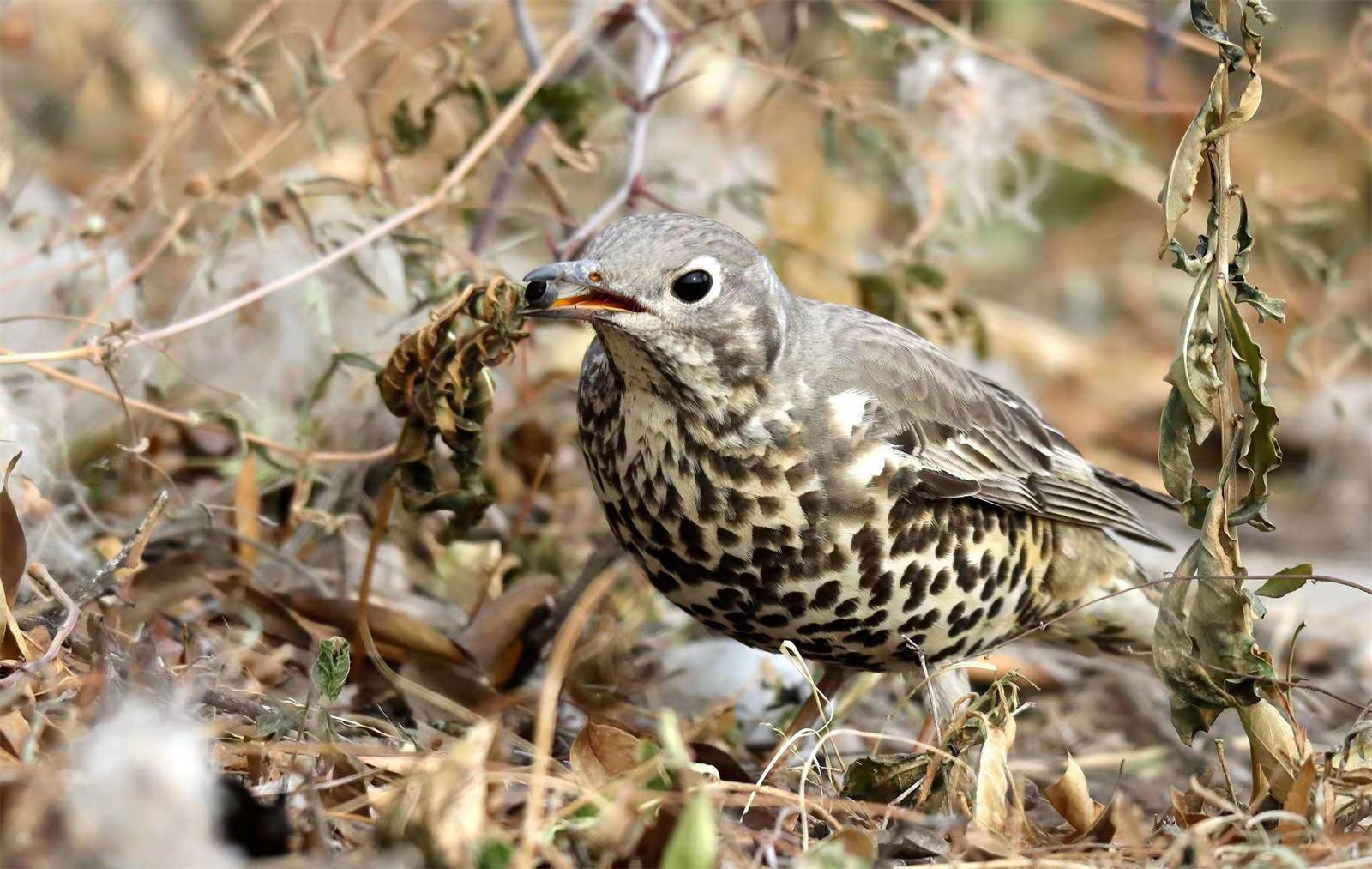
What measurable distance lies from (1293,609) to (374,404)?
10.4 feet

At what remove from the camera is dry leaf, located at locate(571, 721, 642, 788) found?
295 cm

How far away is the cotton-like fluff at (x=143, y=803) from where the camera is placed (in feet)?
5.95

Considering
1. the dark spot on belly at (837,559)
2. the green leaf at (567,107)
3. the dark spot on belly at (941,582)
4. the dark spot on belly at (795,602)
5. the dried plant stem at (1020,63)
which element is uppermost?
the dried plant stem at (1020,63)

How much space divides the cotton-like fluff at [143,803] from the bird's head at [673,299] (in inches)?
56.5

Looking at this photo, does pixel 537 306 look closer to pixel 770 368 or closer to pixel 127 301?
pixel 770 368

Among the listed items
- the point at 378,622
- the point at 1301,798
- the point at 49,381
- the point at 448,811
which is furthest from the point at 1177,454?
the point at 49,381

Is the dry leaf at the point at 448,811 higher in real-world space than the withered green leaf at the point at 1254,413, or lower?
lower

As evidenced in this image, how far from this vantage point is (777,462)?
3406 millimetres

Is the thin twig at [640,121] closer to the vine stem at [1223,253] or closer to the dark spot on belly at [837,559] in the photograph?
the dark spot on belly at [837,559]

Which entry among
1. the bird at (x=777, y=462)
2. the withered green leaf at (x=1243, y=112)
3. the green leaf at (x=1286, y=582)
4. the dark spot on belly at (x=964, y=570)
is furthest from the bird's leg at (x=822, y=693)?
the withered green leaf at (x=1243, y=112)

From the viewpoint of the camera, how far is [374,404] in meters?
4.57

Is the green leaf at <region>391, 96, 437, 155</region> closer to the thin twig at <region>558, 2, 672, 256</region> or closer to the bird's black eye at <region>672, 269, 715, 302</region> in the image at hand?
the thin twig at <region>558, 2, 672, 256</region>

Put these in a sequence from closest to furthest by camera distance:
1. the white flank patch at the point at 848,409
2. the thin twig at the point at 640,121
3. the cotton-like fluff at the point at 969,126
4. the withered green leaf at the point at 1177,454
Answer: the withered green leaf at the point at 1177,454
the white flank patch at the point at 848,409
the thin twig at the point at 640,121
the cotton-like fluff at the point at 969,126

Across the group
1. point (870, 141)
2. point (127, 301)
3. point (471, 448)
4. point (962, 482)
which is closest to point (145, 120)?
point (127, 301)
